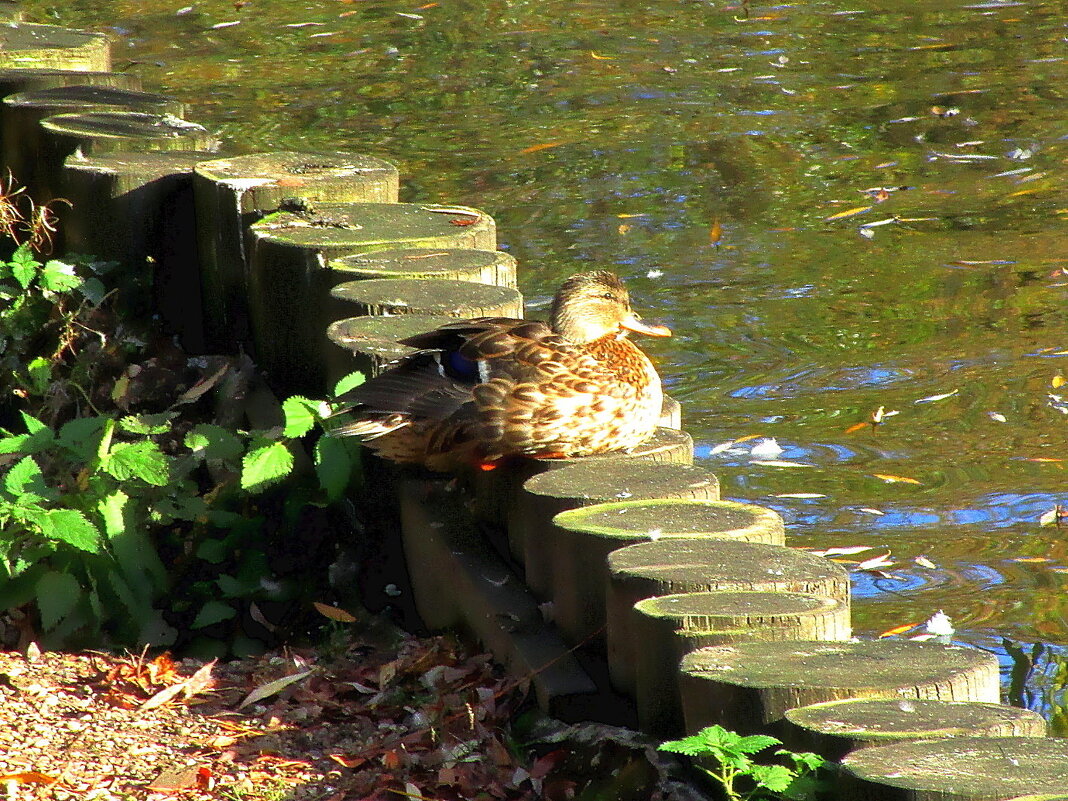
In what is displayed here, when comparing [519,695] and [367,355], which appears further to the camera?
[367,355]

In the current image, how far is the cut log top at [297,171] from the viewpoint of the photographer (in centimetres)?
536

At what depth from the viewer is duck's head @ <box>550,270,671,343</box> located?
4328 mm

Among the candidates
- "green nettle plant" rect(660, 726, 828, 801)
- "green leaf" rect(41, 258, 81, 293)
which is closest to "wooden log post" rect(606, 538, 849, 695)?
"green nettle plant" rect(660, 726, 828, 801)

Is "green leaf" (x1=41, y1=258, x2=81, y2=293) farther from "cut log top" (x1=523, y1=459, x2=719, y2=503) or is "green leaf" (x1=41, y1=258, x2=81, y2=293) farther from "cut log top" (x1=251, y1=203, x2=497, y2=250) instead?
"cut log top" (x1=523, y1=459, x2=719, y2=503)

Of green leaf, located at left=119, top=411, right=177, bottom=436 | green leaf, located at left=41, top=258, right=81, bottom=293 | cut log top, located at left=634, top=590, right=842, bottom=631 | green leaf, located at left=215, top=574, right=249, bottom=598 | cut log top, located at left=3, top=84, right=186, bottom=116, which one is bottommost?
green leaf, located at left=215, top=574, right=249, bottom=598

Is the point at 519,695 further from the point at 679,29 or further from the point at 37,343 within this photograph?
the point at 679,29

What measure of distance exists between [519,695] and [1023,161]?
631 centimetres

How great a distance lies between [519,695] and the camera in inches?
147

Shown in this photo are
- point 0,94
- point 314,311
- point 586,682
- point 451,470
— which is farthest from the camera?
point 0,94

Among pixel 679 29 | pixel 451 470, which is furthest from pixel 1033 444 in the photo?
pixel 679 29

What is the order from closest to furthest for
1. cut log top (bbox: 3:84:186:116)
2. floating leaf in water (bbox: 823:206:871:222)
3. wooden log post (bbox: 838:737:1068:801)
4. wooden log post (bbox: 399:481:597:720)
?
wooden log post (bbox: 838:737:1068:801) < wooden log post (bbox: 399:481:597:720) < cut log top (bbox: 3:84:186:116) < floating leaf in water (bbox: 823:206:871:222)

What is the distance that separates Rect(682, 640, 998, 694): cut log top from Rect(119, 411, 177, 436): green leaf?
2.30 m

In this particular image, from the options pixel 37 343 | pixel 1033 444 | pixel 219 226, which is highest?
pixel 219 226

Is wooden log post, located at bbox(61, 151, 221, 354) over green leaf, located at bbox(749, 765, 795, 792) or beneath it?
over
